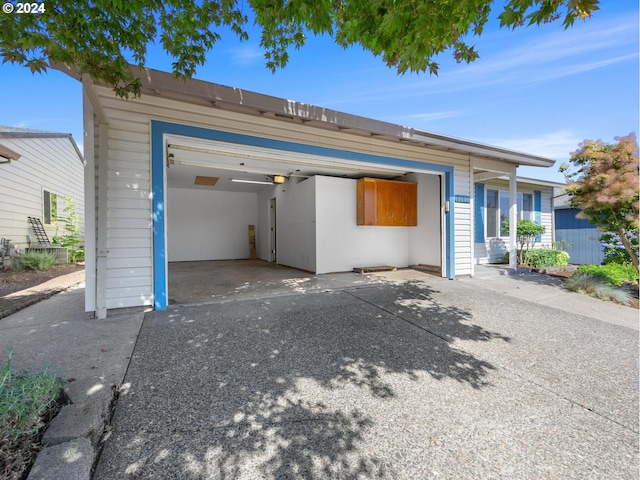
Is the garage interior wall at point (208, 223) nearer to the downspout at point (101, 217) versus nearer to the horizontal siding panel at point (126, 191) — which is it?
the horizontal siding panel at point (126, 191)

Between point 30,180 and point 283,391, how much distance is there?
445 inches

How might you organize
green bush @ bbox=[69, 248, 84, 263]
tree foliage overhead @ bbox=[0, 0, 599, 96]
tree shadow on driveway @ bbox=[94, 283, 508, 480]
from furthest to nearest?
1. green bush @ bbox=[69, 248, 84, 263]
2. tree foliage overhead @ bbox=[0, 0, 599, 96]
3. tree shadow on driveway @ bbox=[94, 283, 508, 480]

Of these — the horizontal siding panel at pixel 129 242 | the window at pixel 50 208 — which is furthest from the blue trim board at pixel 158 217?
the window at pixel 50 208

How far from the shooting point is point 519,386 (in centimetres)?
221

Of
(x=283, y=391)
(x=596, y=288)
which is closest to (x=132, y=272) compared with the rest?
(x=283, y=391)

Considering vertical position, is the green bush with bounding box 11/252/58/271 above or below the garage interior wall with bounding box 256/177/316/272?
below

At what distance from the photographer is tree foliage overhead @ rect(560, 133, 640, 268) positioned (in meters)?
5.31

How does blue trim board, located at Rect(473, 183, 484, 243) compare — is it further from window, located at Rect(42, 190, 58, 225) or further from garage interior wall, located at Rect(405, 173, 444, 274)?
window, located at Rect(42, 190, 58, 225)

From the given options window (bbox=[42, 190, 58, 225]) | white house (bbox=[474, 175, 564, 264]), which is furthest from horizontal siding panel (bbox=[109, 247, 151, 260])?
white house (bbox=[474, 175, 564, 264])

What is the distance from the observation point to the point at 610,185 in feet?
17.8

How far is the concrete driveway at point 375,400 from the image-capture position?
4.73 feet

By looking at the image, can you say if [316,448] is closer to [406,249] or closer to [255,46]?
[255,46]

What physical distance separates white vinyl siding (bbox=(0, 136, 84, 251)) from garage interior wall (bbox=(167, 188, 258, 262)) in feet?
12.3

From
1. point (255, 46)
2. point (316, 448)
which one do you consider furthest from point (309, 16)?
point (316, 448)
